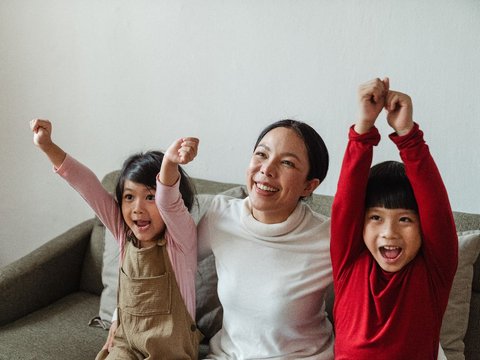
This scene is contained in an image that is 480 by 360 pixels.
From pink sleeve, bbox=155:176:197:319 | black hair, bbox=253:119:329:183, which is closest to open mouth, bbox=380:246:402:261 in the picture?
black hair, bbox=253:119:329:183

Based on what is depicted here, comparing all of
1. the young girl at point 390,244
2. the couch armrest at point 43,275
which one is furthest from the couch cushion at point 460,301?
the couch armrest at point 43,275

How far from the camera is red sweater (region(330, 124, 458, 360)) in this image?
1.42 metres

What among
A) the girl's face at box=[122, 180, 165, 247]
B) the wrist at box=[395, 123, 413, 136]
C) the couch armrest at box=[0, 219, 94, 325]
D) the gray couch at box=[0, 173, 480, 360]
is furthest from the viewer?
the couch armrest at box=[0, 219, 94, 325]

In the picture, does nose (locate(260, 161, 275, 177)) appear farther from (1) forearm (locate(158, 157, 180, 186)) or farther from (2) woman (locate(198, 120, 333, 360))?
(1) forearm (locate(158, 157, 180, 186))

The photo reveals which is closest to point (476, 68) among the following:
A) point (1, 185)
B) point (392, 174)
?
point (392, 174)

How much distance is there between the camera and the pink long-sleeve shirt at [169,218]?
1.67 m

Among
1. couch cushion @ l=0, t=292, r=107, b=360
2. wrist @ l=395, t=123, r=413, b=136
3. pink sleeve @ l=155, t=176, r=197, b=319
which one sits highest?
wrist @ l=395, t=123, r=413, b=136

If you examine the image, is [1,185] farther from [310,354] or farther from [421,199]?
[421,199]

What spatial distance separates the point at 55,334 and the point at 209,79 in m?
1.01

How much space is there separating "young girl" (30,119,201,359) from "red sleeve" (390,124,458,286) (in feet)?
1.95

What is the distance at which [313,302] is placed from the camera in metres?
1.67

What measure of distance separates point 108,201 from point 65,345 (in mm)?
499

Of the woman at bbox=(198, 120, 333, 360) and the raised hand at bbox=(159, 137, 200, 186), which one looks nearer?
the raised hand at bbox=(159, 137, 200, 186)

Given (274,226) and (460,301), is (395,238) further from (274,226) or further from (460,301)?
(460,301)
